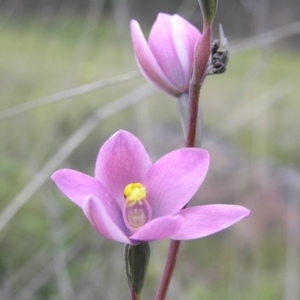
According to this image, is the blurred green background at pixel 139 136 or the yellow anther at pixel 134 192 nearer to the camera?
the yellow anther at pixel 134 192

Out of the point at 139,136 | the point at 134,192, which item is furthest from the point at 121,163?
the point at 139,136

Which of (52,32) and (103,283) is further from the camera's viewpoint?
(52,32)

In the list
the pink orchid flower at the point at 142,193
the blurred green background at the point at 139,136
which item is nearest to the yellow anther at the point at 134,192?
the pink orchid flower at the point at 142,193

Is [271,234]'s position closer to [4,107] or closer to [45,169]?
[4,107]

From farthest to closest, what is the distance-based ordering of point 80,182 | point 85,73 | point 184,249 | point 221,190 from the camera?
point 221,190 < point 184,249 < point 85,73 < point 80,182

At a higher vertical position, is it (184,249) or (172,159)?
(172,159)

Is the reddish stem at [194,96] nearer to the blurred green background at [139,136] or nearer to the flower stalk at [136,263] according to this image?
the flower stalk at [136,263]

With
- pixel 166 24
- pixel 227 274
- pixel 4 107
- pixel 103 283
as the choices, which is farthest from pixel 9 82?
pixel 166 24

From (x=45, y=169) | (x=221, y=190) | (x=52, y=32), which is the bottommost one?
(x=221, y=190)
